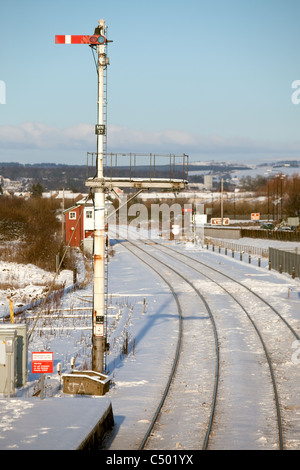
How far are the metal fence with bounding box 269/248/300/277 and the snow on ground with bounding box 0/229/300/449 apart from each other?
90 cm

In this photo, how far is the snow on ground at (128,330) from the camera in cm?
1298

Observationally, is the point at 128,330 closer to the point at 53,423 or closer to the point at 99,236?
the point at 99,236

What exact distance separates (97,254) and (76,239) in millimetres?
40905

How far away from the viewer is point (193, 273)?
3622 centimetres

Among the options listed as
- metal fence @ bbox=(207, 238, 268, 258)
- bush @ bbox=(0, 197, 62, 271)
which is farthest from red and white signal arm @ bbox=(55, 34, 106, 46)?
metal fence @ bbox=(207, 238, 268, 258)

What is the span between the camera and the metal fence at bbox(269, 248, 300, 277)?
114 ft

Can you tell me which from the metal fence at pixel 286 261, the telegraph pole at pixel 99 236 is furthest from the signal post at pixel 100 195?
the metal fence at pixel 286 261

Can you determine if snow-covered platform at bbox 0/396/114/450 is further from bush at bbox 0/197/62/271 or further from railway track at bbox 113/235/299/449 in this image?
bush at bbox 0/197/62/271

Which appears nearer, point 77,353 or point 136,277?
point 77,353

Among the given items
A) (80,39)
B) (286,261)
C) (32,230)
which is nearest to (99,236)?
(80,39)

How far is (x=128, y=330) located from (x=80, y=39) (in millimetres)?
10784
